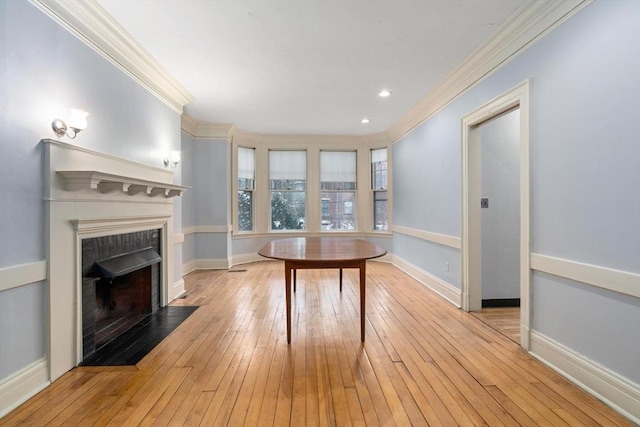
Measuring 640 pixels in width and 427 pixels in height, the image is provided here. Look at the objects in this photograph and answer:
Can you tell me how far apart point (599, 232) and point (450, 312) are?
1.83m

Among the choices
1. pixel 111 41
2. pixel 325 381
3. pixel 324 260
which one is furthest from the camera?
pixel 111 41

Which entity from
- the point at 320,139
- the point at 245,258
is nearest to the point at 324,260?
the point at 245,258

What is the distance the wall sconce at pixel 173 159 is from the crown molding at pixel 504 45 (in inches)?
135

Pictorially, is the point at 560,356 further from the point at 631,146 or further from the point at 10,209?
the point at 10,209

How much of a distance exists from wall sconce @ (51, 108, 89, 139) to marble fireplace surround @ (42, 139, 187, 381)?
100 mm

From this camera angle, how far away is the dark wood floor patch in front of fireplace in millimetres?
2355

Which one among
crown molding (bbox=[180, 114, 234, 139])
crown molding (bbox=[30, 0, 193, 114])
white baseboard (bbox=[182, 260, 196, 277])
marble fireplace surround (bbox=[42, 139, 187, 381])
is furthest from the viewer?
crown molding (bbox=[180, 114, 234, 139])

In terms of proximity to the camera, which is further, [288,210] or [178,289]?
[288,210]

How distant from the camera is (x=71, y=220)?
220 cm

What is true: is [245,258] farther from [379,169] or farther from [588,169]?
[588,169]

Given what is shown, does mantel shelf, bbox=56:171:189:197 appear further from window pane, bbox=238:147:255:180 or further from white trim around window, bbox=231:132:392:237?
white trim around window, bbox=231:132:392:237

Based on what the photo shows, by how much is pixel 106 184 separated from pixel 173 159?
60.4 inches

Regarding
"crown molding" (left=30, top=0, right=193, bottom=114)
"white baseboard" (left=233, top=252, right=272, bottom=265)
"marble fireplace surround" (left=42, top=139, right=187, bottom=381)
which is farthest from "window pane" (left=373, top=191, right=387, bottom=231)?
"marble fireplace surround" (left=42, top=139, right=187, bottom=381)

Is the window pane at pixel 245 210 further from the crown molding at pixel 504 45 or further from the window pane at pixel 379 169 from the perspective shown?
the crown molding at pixel 504 45
